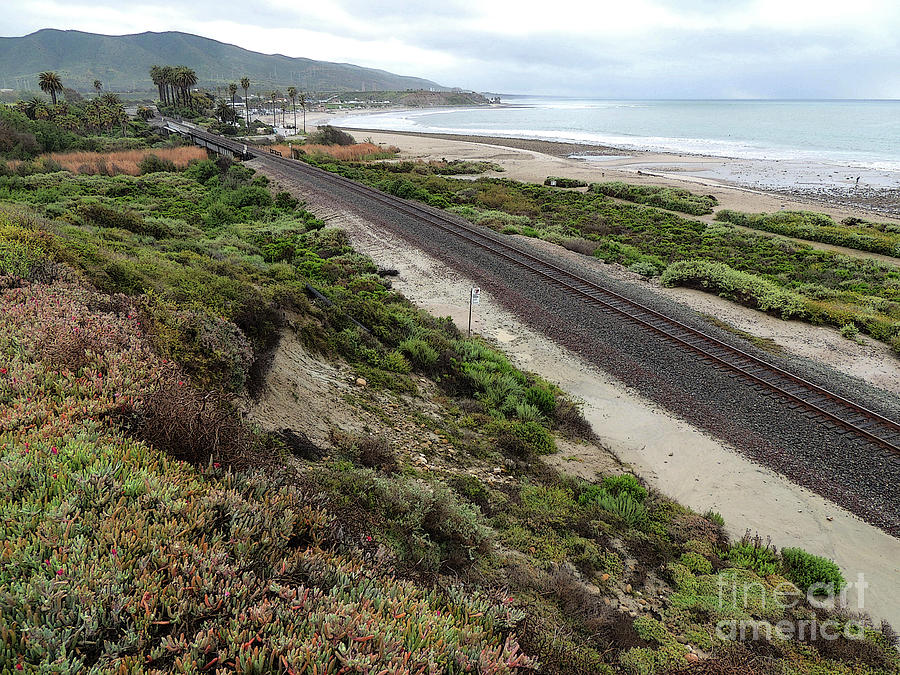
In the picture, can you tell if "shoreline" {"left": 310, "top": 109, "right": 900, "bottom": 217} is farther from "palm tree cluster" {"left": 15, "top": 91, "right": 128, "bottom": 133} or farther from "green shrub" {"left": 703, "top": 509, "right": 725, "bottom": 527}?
"palm tree cluster" {"left": 15, "top": 91, "right": 128, "bottom": 133}

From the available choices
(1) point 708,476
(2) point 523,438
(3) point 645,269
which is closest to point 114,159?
(3) point 645,269

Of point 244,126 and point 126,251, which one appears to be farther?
point 244,126

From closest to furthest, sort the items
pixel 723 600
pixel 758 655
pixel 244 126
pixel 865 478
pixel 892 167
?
pixel 758 655 < pixel 723 600 < pixel 865 478 < pixel 892 167 < pixel 244 126

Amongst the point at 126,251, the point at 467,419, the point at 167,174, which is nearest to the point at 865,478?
the point at 467,419

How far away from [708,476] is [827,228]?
3124 cm

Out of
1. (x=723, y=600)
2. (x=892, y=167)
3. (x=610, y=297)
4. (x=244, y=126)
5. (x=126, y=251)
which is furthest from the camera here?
(x=244, y=126)

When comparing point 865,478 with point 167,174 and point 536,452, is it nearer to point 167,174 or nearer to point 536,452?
point 536,452

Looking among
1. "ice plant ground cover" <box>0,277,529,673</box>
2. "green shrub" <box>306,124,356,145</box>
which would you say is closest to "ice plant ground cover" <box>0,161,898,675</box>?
"ice plant ground cover" <box>0,277,529,673</box>

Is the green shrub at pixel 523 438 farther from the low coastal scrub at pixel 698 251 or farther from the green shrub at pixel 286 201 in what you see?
the green shrub at pixel 286 201

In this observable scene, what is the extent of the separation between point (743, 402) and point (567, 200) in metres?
30.3

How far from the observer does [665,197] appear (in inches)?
1571

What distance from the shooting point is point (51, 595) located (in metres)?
2.42

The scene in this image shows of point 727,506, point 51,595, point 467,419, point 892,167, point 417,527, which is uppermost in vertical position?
point 892,167

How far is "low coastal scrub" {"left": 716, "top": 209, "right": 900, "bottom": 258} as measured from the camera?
27500 millimetres
